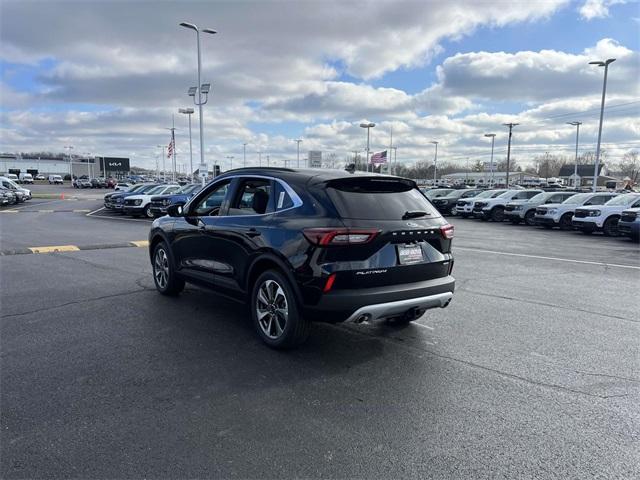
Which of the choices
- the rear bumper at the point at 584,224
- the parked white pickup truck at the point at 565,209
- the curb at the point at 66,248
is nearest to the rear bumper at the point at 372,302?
the curb at the point at 66,248

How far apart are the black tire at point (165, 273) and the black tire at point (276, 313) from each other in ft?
6.78

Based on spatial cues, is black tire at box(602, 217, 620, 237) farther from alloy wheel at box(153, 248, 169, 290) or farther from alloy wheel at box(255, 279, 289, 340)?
alloy wheel at box(255, 279, 289, 340)

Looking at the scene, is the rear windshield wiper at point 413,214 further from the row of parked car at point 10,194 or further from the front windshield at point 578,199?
the row of parked car at point 10,194

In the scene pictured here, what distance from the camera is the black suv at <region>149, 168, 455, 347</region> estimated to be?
409cm

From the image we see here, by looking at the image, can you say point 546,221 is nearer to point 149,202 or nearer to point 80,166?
point 149,202

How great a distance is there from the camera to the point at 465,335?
512 centimetres

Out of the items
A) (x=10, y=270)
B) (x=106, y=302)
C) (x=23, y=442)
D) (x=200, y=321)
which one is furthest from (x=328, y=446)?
(x=10, y=270)

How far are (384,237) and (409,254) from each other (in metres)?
0.38

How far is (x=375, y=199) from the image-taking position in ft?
14.7

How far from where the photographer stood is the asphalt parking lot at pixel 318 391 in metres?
2.85

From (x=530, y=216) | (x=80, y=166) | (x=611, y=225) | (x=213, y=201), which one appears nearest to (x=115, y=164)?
(x=80, y=166)

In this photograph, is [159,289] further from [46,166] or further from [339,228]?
[46,166]

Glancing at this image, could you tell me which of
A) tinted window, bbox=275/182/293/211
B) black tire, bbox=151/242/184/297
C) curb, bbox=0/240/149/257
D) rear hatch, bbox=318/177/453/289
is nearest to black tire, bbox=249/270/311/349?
rear hatch, bbox=318/177/453/289

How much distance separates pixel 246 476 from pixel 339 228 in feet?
6.90
